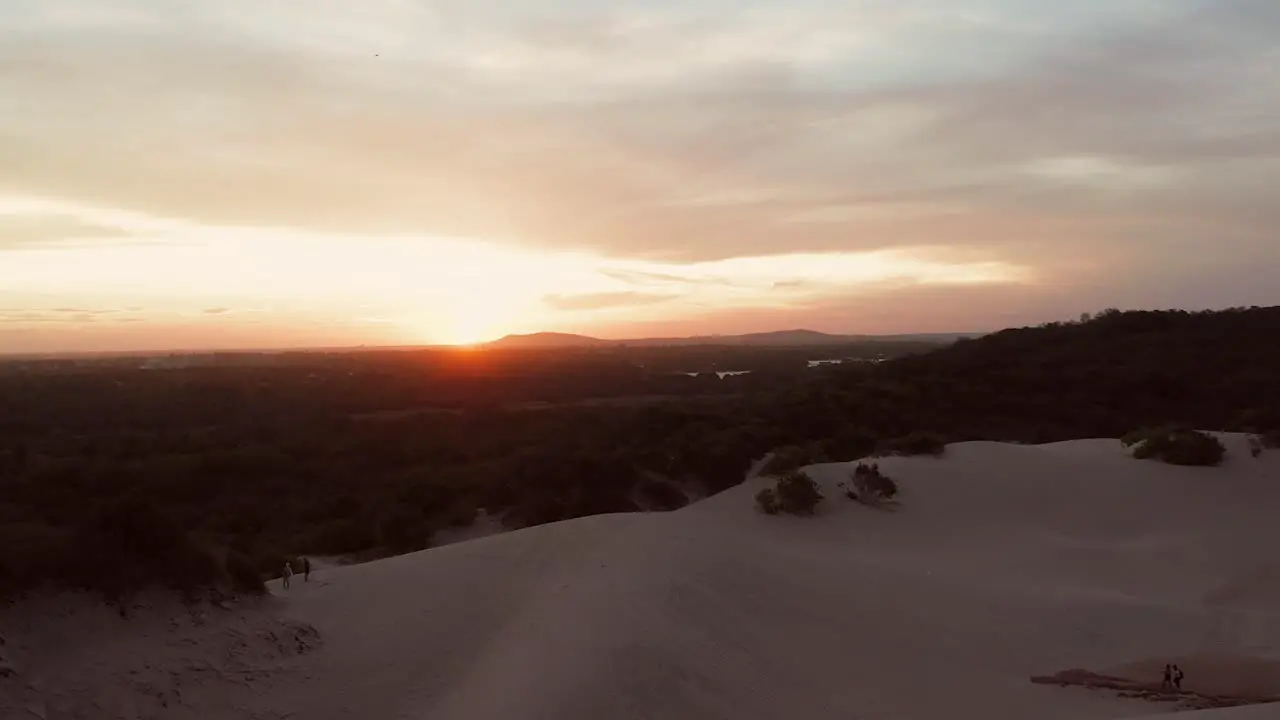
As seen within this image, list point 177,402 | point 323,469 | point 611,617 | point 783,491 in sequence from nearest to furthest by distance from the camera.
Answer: point 611,617, point 783,491, point 323,469, point 177,402

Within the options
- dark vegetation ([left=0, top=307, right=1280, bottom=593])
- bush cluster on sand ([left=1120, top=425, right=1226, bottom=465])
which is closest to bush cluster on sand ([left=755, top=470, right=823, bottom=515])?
dark vegetation ([left=0, top=307, right=1280, bottom=593])

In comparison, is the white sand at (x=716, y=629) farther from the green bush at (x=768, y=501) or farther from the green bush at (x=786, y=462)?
the green bush at (x=786, y=462)

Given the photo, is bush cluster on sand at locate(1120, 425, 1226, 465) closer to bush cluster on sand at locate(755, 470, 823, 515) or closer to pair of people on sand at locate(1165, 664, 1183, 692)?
bush cluster on sand at locate(755, 470, 823, 515)

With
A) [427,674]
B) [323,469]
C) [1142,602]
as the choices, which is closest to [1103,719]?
[1142,602]

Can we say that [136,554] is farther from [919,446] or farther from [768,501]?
[919,446]

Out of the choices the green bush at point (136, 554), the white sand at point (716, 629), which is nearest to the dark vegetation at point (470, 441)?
the green bush at point (136, 554)

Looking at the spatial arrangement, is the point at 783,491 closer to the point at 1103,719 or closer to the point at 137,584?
the point at 1103,719
